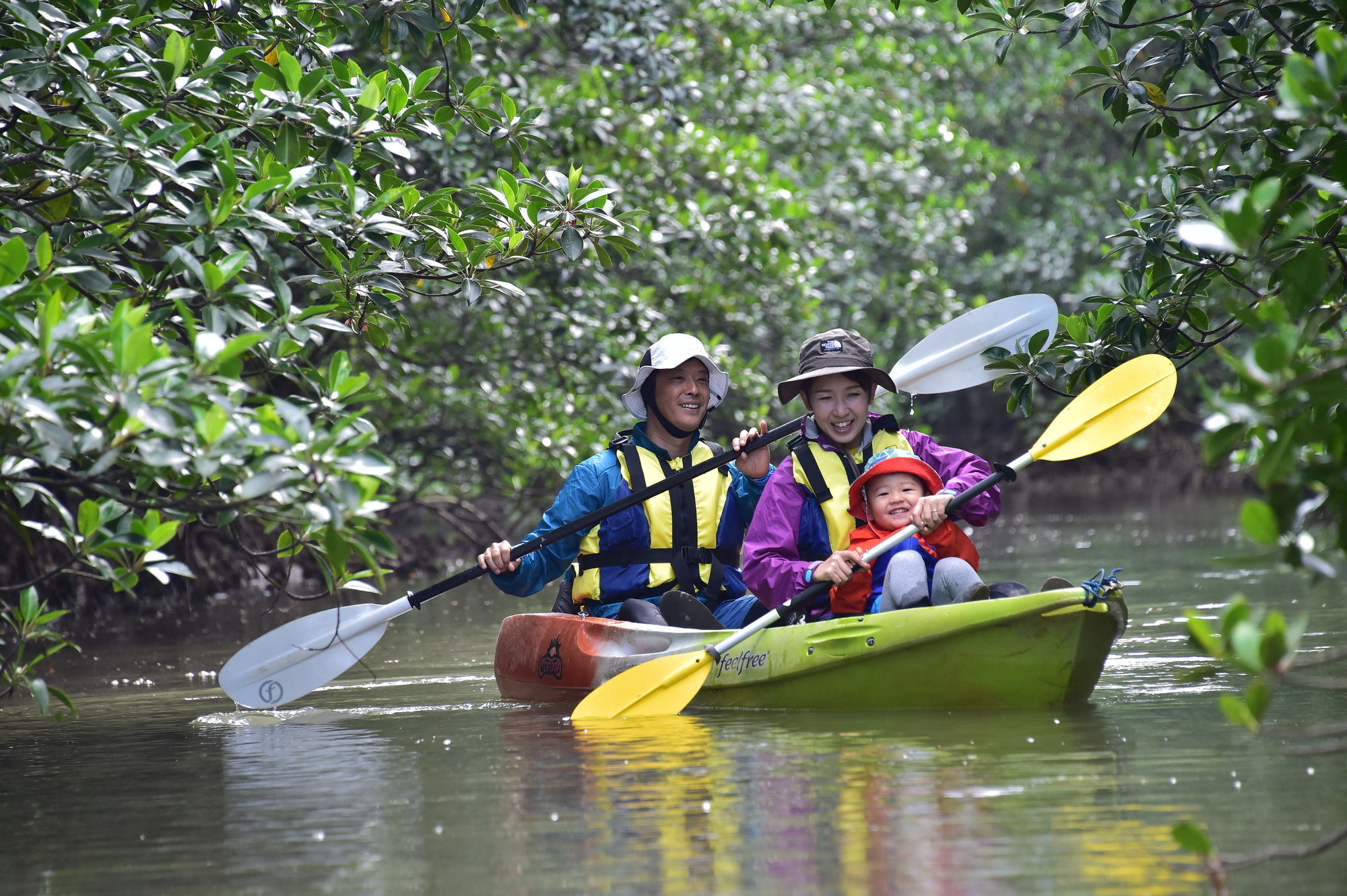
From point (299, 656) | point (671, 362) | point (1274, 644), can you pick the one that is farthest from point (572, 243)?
point (1274, 644)

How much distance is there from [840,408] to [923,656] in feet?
3.31

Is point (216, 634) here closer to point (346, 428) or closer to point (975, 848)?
point (346, 428)

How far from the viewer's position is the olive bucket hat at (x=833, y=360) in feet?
16.4

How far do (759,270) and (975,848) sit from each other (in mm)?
8332

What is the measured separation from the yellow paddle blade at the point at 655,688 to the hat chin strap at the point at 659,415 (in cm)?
99

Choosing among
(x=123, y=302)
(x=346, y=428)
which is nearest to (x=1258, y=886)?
(x=346, y=428)

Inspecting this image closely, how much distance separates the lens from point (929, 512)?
450 cm

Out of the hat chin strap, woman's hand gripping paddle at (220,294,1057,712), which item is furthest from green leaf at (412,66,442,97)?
woman's hand gripping paddle at (220,294,1057,712)

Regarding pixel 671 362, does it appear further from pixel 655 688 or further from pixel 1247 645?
pixel 1247 645

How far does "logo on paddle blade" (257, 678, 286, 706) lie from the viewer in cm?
552

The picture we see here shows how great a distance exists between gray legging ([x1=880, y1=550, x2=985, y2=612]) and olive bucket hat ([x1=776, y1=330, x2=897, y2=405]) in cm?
69

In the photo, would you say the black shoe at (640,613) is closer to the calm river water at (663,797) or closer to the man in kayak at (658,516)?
the man in kayak at (658,516)

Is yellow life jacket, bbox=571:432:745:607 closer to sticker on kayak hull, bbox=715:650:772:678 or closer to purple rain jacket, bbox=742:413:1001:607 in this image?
purple rain jacket, bbox=742:413:1001:607

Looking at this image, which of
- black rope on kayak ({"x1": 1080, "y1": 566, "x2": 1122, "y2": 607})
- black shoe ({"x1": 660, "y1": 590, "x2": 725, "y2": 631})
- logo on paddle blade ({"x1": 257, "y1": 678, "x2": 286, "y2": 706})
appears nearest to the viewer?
black rope on kayak ({"x1": 1080, "y1": 566, "x2": 1122, "y2": 607})
